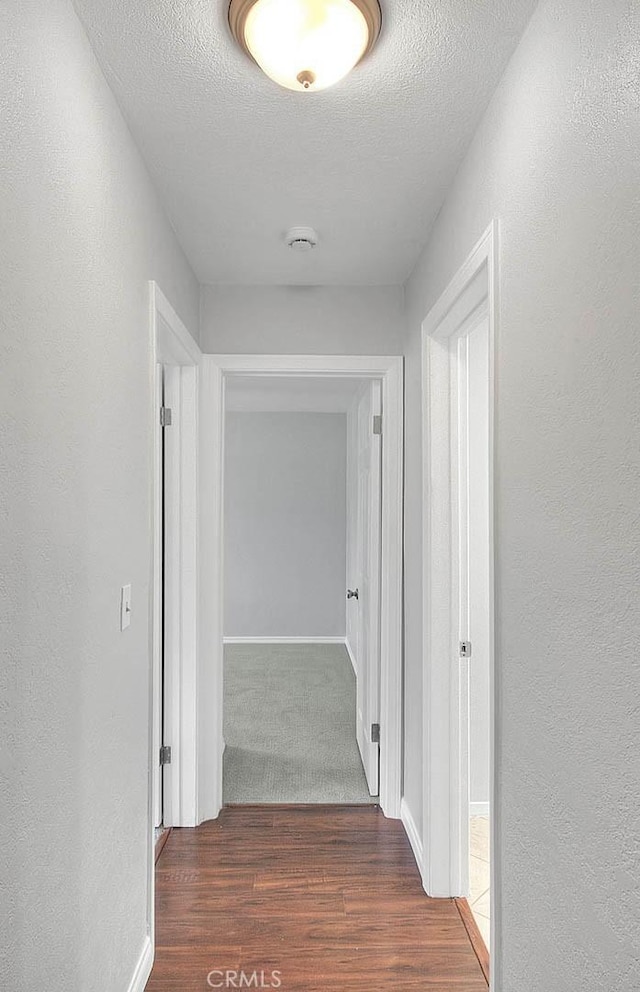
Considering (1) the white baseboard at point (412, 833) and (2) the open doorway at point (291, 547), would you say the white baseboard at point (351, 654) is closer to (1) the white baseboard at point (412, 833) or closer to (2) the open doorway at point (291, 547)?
(2) the open doorway at point (291, 547)

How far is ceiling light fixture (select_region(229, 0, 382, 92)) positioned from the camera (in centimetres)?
128

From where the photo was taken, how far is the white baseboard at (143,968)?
184 centimetres

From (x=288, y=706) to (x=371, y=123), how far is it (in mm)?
3728

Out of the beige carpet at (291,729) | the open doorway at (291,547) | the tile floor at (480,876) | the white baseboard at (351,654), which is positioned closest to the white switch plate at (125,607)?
the tile floor at (480,876)

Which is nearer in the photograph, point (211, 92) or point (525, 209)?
point (525, 209)

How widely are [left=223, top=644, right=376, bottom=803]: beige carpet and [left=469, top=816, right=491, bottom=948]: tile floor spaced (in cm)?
53

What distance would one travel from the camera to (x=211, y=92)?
159 cm

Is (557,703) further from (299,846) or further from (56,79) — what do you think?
(299,846)

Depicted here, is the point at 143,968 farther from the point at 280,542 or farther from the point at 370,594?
the point at 280,542

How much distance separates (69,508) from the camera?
134cm

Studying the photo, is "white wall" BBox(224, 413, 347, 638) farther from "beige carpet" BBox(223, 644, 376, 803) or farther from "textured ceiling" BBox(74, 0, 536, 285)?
"textured ceiling" BBox(74, 0, 536, 285)

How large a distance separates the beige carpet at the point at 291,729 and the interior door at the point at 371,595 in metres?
0.19

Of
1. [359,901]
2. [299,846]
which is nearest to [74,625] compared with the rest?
[359,901]

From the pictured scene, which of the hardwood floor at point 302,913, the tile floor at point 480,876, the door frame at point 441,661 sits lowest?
the tile floor at point 480,876
